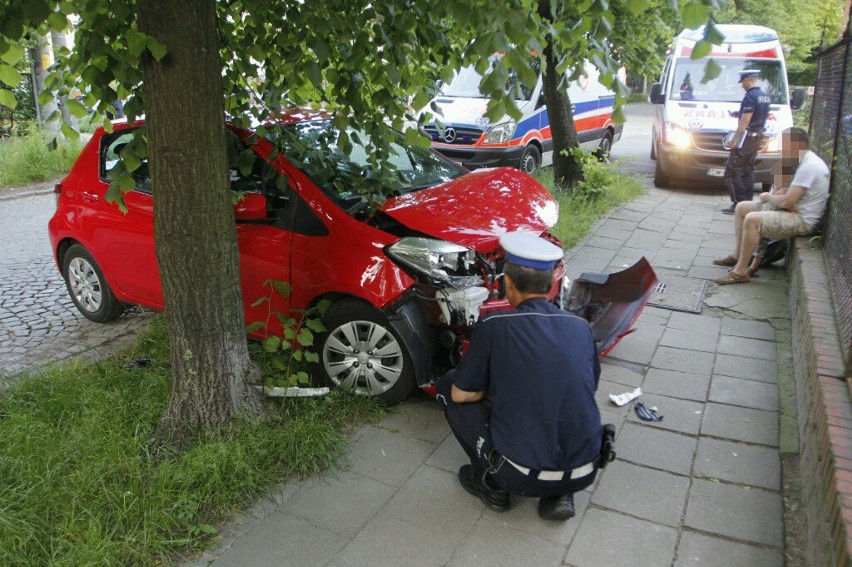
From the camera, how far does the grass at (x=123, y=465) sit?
3062 millimetres

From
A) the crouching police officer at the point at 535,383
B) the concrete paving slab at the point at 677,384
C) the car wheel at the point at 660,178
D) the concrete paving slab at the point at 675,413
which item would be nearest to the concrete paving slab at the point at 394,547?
the crouching police officer at the point at 535,383

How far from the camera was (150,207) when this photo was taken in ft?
16.6

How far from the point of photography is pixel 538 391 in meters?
2.97

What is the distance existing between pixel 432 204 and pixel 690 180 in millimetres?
8221

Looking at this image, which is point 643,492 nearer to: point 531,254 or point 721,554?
point 721,554

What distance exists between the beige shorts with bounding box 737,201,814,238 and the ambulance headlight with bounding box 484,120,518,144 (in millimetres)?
4825

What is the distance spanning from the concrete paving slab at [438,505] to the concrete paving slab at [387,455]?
9 cm

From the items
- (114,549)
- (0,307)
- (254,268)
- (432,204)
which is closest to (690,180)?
(432,204)

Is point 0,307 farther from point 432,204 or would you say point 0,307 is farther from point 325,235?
point 432,204

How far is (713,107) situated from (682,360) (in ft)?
25.1

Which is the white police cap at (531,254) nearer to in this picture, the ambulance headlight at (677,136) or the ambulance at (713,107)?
the ambulance at (713,107)

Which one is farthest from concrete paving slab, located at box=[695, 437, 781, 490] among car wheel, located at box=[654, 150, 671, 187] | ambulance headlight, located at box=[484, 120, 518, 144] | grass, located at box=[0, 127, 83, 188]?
grass, located at box=[0, 127, 83, 188]

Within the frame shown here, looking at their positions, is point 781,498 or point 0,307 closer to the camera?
point 781,498

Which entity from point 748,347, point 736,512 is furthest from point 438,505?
point 748,347
